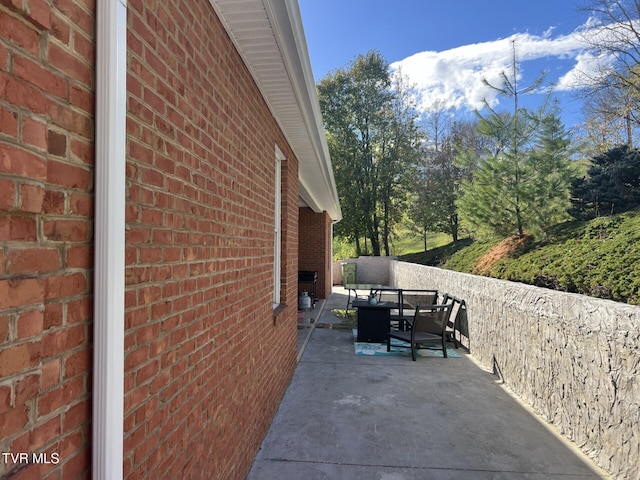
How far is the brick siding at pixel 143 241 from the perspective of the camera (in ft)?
2.56

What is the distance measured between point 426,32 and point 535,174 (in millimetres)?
13445

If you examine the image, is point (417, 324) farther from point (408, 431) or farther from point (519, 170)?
point (519, 170)

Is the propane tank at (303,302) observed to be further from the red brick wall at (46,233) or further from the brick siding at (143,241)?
the red brick wall at (46,233)

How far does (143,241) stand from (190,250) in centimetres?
43

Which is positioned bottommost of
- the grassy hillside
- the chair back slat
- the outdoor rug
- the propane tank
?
the outdoor rug

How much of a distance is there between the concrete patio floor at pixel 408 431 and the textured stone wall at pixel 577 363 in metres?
0.19

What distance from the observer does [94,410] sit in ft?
3.37

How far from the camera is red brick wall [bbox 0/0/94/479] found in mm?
747

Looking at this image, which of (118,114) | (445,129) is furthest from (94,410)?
(445,129)

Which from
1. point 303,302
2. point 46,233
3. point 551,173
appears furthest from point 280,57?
point 551,173

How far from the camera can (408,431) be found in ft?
11.6

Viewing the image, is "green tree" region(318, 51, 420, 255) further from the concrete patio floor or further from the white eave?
the white eave

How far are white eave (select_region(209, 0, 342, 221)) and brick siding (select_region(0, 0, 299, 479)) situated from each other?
0.14 metres

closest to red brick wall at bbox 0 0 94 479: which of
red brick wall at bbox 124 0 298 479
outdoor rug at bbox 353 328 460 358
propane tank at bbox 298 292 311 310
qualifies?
red brick wall at bbox 124 0 298 479
